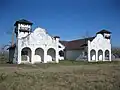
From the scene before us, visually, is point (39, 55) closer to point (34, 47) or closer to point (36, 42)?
point (34, 47)

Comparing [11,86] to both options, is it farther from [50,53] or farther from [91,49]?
[91,49]

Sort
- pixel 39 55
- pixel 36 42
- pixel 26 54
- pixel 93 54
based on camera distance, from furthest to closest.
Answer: pixel 93 54 < pixel 39 55 < pixel 26 54 < pixel 36 42

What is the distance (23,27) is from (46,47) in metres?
7.24

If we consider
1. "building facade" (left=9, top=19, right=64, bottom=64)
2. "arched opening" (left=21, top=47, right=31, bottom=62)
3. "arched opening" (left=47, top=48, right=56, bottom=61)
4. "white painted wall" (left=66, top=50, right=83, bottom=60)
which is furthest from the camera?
"white painted wall" (left=66, top=50, right=83, bottom=60)

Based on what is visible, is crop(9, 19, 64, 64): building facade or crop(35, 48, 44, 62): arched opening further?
crop(35, 48, 44, 62): arched opening

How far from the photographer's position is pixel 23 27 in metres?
37.2

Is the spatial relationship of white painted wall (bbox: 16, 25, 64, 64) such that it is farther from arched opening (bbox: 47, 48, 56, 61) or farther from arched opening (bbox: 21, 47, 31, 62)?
arched opening (bbox: 47, 48, 56, 61)

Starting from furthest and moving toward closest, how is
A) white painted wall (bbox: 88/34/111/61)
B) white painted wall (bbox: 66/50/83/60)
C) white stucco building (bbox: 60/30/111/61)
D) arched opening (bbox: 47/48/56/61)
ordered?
white painted wall (bbox: 66/50/83/60)
white stucco building (bbox: 60/30/111/61)
white painted wall (bbox: 88/34/111/61)
arched opening (bbox: 47/48/56/61)

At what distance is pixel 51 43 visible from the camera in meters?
34.5

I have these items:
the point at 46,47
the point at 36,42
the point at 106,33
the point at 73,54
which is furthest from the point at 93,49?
the point at 36,42

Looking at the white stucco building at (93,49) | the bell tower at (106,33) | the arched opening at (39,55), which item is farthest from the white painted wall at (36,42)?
the bell tower at (106,33)

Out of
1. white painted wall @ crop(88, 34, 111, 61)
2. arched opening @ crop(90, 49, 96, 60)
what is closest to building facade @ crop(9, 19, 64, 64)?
white painted wall @ crop(88, 34, 111, 61)

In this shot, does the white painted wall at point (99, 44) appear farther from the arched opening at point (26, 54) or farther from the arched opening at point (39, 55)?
the arched opening at point (26, 54)

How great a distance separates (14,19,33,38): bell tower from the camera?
36.2m
